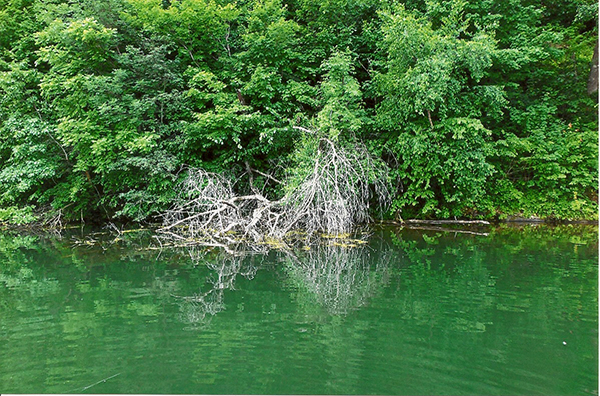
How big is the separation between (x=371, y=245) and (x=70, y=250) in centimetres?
625

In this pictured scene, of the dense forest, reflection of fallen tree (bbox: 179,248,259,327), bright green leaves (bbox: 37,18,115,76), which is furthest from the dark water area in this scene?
bright green leaves (bbox: 37,18,115,76)

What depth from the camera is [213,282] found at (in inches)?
211

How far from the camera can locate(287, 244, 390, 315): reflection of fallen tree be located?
460 centimetres

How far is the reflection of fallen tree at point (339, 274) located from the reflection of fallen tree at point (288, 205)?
3.04 feet

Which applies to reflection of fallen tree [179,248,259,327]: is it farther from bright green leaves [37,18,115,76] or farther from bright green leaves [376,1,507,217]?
bright green leaves [37,18,115,76]

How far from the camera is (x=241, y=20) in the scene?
11289mm

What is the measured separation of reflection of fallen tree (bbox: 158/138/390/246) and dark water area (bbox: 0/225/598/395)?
1.56 m

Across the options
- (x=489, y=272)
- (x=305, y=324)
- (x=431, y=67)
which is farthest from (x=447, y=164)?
(x=305, y=324)

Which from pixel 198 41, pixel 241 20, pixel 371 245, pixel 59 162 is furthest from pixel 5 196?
pixel 371 245

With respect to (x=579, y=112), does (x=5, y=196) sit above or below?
below

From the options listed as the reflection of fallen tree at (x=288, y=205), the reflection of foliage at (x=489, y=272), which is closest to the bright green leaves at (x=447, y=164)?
the reflection of fallen tree at (x=288, y=205)

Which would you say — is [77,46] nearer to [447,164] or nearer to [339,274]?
[339,274]

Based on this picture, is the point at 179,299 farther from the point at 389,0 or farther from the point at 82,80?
the point at 389,0

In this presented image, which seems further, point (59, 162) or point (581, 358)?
point (59, 162)
